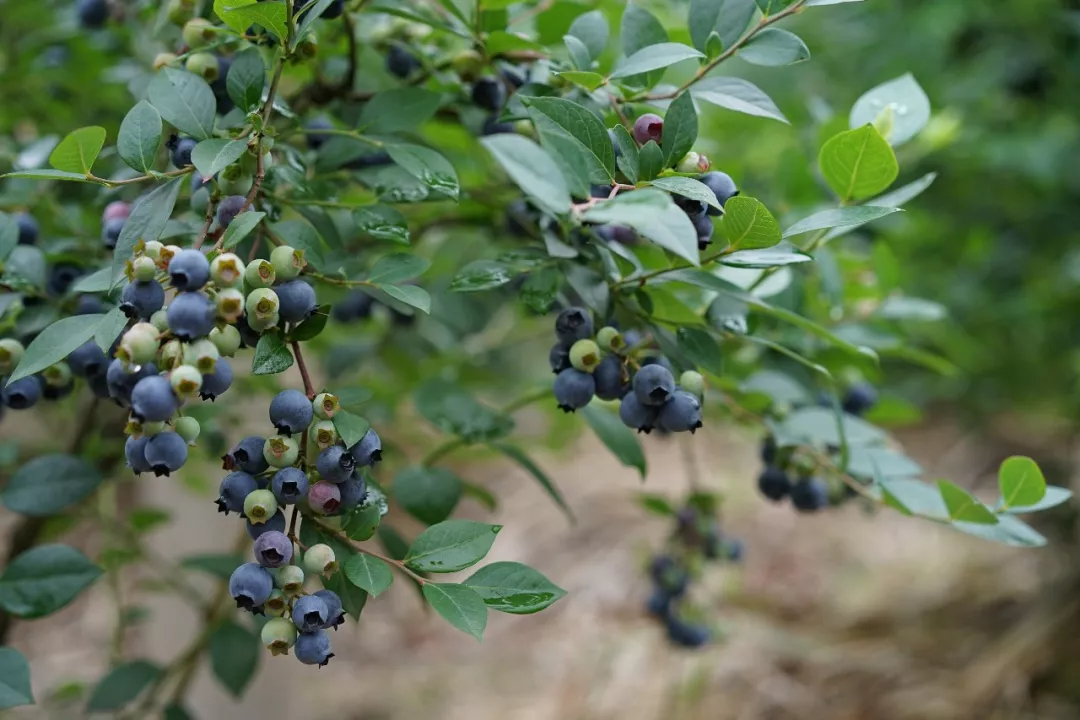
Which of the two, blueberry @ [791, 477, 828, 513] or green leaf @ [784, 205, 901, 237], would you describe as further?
blueberry @ [791, 477, 828, 513]

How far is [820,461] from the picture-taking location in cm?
105

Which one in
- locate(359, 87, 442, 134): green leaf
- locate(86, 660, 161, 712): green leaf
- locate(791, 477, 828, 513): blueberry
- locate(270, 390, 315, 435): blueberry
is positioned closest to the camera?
locate(270, 390, 315, 435): blueberry

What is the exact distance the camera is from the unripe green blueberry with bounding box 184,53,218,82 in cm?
79

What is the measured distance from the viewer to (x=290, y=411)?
2.05 feet

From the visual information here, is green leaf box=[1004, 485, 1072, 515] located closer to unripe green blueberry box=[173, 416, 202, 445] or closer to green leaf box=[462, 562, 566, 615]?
green leaf box=[462, 562, 566, 615]

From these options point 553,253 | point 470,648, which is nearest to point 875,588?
point 470,648

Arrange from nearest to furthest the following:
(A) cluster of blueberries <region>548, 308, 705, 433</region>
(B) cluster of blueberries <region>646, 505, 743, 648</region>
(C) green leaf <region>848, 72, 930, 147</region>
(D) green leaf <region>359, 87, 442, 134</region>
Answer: (A) cluster of blueberries <region>548, 308, 705, 433</region>
(D) green leaf <region>359, 87, 442, 134</region>
(C) green leaf <region>848, 72, 930, 147</region>
(B) cluster of blueberries <region>646, 505, 743, 648</region>

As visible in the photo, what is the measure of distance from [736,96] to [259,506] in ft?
1.76

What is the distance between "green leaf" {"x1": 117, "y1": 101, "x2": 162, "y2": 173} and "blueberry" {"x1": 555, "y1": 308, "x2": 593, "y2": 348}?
36 cm

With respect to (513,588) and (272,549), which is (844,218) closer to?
(513,588)

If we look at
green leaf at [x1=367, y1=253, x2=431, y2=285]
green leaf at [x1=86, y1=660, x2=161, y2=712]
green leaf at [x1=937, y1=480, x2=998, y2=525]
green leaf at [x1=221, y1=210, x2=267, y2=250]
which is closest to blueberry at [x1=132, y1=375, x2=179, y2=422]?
green leaf at [x1=221, y1=210, x2=267, y2=250]

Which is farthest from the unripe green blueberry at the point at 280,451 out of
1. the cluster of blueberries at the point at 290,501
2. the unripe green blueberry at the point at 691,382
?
the unripe green blueberry at the point at 691,382

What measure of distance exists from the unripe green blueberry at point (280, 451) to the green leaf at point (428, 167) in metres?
0.28

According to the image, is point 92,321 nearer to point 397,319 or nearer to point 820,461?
point 397,319
